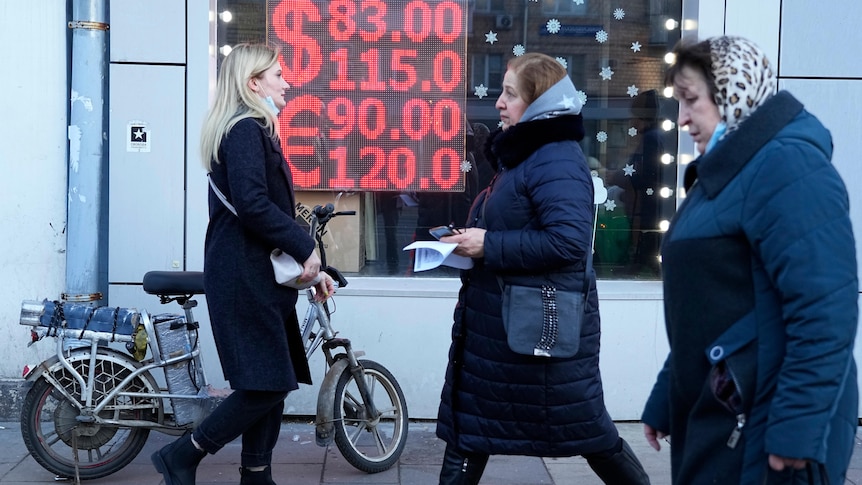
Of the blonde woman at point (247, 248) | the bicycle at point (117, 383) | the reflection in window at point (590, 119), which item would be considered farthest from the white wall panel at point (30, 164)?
the blonde woman at point (247, 248)

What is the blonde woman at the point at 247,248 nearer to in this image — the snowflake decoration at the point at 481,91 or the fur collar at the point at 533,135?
the fur collar at the point at 533,135

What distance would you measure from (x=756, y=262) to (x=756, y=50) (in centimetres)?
49

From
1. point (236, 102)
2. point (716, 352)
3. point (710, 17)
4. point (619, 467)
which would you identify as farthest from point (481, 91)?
point (716, 352)

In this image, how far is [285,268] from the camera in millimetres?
3783

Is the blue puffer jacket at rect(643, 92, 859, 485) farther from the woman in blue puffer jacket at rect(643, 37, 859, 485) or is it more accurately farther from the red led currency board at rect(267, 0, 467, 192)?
the red led currency board at rect(267, 0, 467, 192)

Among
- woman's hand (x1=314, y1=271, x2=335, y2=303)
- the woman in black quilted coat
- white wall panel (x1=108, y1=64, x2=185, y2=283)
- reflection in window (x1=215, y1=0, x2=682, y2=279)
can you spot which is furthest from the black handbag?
white wall panel (x1=108, y1=64, x2=185, y2=283)

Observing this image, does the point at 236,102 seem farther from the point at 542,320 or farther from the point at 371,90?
the point at 371,90

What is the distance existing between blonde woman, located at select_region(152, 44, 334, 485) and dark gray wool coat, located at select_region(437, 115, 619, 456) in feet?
2.54

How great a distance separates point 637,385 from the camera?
221 inches

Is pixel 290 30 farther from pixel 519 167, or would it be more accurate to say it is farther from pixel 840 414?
pixel 840 414

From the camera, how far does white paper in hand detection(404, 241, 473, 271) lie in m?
3.38

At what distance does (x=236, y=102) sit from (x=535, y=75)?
119cm

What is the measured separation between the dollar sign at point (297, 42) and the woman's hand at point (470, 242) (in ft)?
8.52

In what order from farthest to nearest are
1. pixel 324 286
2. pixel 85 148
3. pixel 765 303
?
1. pixel 85 148
2. pixel 324 286
3. pixel 765 303
